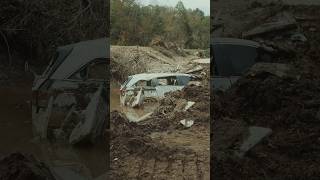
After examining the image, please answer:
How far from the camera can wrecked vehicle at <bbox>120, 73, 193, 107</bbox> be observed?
5180mm

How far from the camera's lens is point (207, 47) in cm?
525

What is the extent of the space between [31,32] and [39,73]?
0.43 metres

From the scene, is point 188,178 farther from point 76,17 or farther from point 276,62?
point 76,17

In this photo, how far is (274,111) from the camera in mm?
5277

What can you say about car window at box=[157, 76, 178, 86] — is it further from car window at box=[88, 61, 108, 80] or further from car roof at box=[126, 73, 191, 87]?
car window at box=[88, 61, 108, 80]

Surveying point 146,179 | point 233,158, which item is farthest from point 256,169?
point 146,179

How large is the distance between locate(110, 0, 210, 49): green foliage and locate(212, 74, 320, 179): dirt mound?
604mm

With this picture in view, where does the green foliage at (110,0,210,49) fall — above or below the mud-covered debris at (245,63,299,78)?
above

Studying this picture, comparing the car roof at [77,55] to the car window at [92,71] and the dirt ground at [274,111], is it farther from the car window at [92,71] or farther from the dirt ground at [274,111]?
the dirt ground at [274,111]

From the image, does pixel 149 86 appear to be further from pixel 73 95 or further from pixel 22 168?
pixel 22 168

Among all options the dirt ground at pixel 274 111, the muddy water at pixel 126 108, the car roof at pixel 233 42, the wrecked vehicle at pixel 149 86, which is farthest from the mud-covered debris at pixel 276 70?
the muddy water at pixel 126 108

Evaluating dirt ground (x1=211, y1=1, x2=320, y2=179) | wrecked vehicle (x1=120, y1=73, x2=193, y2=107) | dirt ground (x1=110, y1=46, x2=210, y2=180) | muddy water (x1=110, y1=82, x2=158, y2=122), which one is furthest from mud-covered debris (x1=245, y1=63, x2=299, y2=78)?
muddy water (x1=110, y1=82, x2=158, y2=122)

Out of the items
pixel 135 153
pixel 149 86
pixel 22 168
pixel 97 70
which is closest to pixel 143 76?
pixel 149 86

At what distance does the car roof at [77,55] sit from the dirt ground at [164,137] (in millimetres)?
119
